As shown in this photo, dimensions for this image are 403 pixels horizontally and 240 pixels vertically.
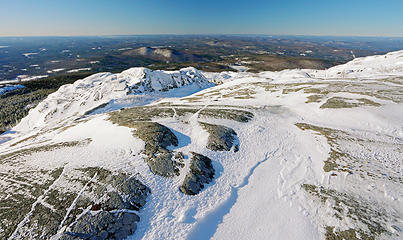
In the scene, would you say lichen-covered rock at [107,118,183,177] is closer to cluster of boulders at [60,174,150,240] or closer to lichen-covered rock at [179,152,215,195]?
lichen-covered rock at [179,152,215,195]

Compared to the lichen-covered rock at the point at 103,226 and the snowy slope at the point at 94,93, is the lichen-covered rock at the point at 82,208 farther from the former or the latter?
the snowy slope at the point at 94,93

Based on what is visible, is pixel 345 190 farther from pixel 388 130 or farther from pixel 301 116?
pixel 301 116

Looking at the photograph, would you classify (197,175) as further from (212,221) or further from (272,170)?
(272,170)

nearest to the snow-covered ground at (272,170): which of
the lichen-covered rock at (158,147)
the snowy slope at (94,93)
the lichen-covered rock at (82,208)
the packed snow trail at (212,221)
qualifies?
the packed snow trail at (212,221)

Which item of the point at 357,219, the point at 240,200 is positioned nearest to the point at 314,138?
the point at 357,219

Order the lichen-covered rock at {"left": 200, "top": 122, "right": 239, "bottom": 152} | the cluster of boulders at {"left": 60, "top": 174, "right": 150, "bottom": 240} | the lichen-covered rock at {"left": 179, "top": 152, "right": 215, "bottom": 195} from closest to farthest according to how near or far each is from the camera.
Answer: the cluster of boulders at {"left": 60, "top": 174, "right": 150, "bottom": 240} < the lichen-covered rock at {"left": 179, "top": 152, "right": 215, "bottom": 195} < the lichen-covered rock at {"left": 200, "top": 122, "right": 239, "bottom": 152}

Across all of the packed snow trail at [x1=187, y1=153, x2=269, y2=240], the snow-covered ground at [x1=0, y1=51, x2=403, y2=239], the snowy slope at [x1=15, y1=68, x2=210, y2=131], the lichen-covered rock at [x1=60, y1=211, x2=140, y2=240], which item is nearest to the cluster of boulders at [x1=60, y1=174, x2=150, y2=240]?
the lichen-covered rock at [x1=60, y1=211, x2=140, y2=240]

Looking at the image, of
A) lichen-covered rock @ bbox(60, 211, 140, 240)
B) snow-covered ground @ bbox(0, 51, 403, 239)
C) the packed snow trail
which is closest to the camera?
lichen-covered rock @ bbox(60, 211, 140, 240)

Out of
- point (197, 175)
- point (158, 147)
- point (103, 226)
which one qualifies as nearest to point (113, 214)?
point (103, 226)
